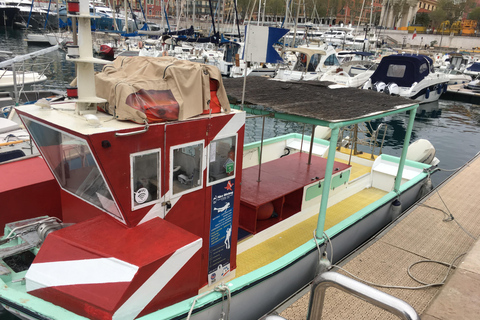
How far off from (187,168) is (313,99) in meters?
3.10

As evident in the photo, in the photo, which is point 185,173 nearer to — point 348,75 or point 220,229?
point 220,229

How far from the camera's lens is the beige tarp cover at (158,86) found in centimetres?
401

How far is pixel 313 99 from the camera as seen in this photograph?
665 centimetres

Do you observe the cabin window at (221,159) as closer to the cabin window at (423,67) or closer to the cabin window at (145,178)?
the cabin window at (145,178)

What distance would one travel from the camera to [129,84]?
162 inches

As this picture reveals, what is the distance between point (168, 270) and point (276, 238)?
11.0 feet

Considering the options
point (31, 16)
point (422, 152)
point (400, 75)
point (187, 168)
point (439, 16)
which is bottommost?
point (422, 152)

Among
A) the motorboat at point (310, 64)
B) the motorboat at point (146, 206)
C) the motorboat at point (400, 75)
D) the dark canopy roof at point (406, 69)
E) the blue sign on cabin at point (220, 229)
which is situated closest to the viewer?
the motorboat at point (146, 206)

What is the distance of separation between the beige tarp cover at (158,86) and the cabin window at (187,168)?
1.36 ft

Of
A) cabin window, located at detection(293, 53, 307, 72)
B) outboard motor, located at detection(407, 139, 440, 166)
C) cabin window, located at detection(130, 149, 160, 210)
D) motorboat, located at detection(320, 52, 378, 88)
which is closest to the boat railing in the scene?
cabin window, located at detection(130, 149, 160, 210)

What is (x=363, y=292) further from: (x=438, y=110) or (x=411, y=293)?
(x=438, y=110)

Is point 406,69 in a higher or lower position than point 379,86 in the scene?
higher

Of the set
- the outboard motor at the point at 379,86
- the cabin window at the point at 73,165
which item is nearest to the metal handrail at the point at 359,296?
the cabin window at the point at 73,165

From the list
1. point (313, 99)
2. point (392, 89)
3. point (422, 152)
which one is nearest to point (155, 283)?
point (313, 99)
